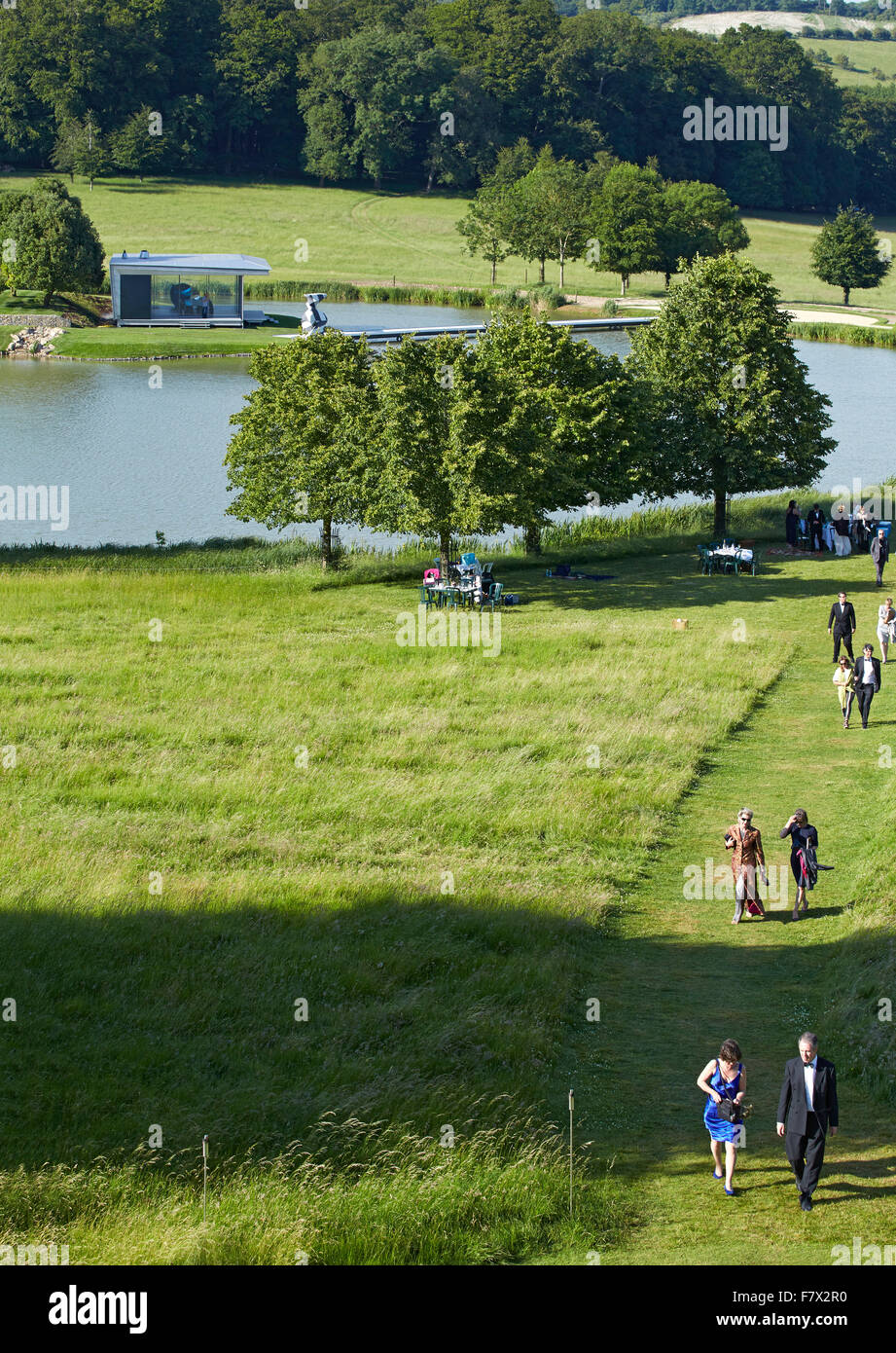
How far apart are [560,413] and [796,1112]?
35.0 meters

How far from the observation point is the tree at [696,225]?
Answer: 132750 mm

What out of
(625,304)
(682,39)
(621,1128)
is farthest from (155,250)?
(621,1128)

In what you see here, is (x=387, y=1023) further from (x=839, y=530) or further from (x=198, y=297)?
(x=198, y=297)

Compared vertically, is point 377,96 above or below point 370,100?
above

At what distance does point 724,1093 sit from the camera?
12602 millimetres

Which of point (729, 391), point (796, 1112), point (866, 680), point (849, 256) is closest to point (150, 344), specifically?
point (729, 391)

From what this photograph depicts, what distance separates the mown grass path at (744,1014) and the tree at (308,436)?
1989 cm

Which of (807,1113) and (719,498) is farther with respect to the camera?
(719,498)

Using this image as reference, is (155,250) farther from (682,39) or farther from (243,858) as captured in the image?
(243,858)

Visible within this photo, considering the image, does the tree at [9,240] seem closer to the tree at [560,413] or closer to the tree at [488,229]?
the tree at [488,229]

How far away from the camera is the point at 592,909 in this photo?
18750 mm

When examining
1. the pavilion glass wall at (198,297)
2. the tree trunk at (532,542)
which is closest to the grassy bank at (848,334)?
the pavilion glass wall at (198,297)

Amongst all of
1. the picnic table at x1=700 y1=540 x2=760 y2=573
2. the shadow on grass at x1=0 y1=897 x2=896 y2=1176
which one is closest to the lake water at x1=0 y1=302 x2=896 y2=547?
the picnic table at x1=700 y1=540 x2=760 y2=573

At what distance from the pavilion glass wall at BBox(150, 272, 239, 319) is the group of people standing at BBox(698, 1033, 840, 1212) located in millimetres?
100394
